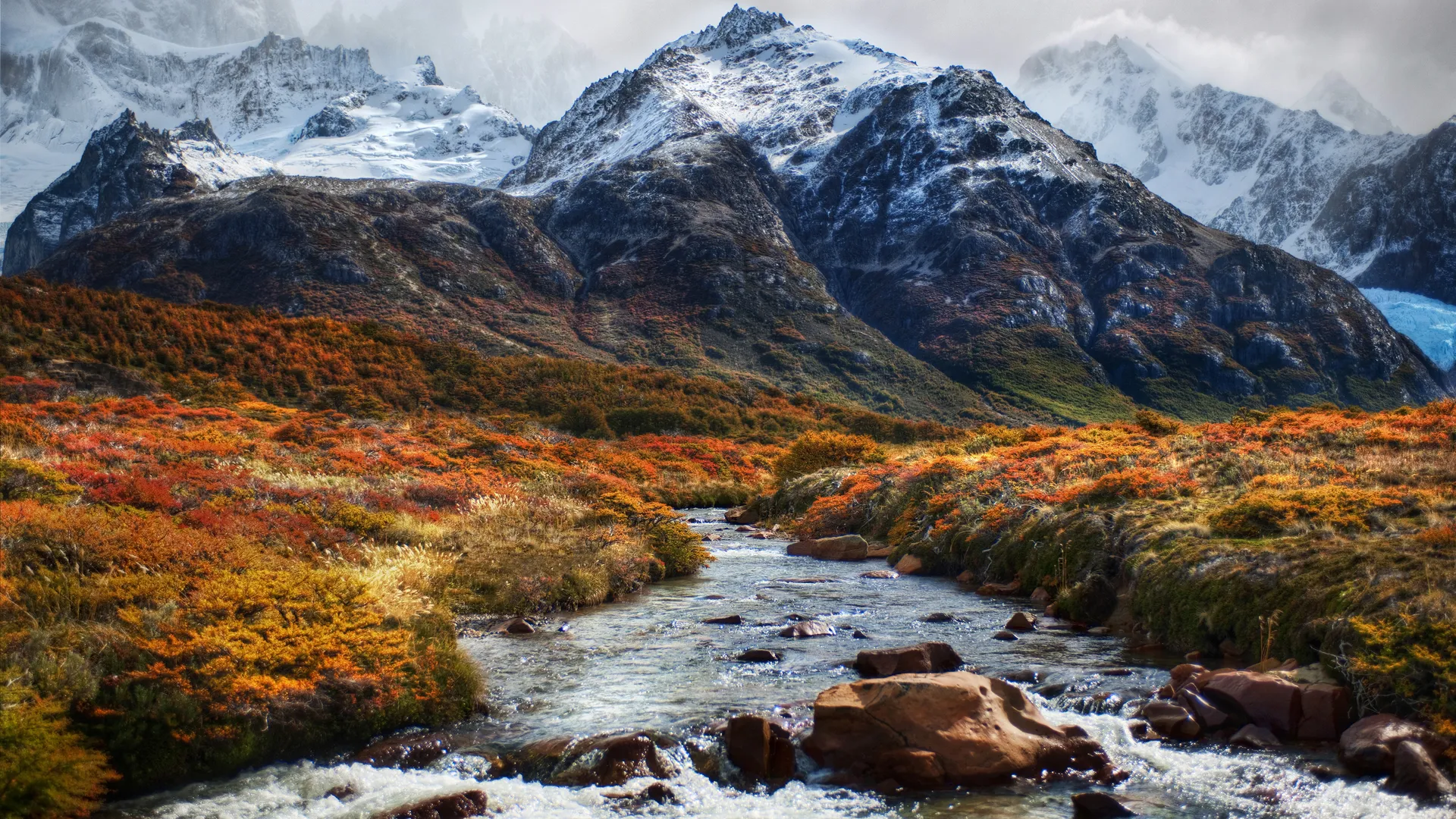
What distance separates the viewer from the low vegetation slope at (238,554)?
7.94 metres

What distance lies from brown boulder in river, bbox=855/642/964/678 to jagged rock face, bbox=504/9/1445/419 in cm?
12111

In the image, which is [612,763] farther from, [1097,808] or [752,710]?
[1097,808]

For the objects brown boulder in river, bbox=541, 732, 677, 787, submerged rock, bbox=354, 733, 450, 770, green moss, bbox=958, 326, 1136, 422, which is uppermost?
green moss, bbox=958, 326, 1136, 422

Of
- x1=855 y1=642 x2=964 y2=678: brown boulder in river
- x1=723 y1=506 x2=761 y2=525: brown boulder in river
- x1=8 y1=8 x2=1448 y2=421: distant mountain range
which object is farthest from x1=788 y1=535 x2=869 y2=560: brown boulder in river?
x1=8 y1=8 x2=1448 y2=421: distant mountain range

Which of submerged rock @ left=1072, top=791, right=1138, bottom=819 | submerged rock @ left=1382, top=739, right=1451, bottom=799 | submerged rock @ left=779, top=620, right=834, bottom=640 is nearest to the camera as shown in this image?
submerged rock @ left=1382, top=739, right=1451, bottom=799

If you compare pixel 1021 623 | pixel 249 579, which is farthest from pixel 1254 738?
pixel 249 579

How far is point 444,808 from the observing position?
24.4 ft

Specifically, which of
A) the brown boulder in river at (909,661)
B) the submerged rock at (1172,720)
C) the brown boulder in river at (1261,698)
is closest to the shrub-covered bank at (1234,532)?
the brown boulder in river at (1261,698)

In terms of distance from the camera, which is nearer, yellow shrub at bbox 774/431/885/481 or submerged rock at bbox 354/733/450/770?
submerged rock at bbox 354/733/450/770

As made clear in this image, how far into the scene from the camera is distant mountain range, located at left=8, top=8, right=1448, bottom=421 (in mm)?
121125

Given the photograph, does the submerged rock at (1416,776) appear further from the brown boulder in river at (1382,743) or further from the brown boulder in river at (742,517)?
the brown boulder in river at (742,517)

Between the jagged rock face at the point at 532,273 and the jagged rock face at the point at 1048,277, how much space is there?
10078mm

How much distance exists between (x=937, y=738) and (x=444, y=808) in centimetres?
447

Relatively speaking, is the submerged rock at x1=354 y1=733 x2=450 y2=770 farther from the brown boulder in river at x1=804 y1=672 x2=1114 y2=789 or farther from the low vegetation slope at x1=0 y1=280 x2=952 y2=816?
the brown boulder in river at x1=804 y1=672 x2=1114 y2=789
